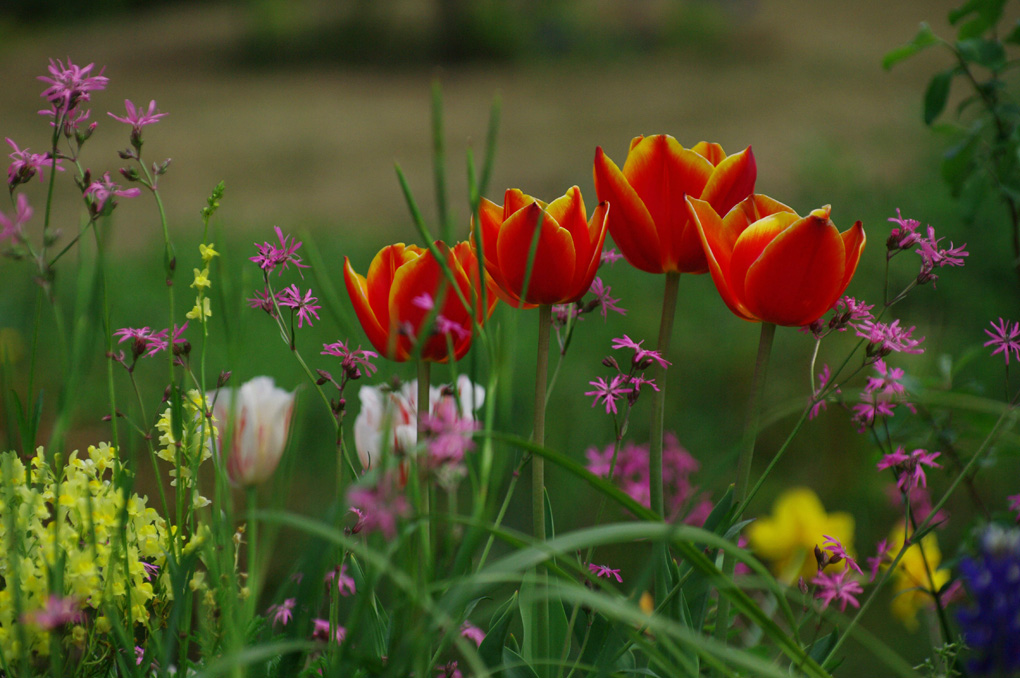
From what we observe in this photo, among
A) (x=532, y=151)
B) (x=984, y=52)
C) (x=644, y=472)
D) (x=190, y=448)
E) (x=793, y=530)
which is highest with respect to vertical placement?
(x=984, y=52)

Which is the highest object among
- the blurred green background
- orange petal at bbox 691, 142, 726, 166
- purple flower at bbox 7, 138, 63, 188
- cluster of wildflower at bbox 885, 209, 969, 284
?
orange petal at bbox 691, 142, 726, 166

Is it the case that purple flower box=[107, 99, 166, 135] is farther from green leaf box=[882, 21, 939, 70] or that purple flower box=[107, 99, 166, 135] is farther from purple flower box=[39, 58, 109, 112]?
green leaf box=[882, 21, 939, 70]

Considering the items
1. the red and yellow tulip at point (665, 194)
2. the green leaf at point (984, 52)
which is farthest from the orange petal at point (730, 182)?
the green leaf at point (984, 52)

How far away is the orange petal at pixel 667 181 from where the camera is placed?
0.45m

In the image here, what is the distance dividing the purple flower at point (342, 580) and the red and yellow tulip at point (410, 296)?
0.11m

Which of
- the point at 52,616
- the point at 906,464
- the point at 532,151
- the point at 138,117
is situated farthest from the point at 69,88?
the point at 532,151

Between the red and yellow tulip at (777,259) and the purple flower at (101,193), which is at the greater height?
the purple flower at (101,193)

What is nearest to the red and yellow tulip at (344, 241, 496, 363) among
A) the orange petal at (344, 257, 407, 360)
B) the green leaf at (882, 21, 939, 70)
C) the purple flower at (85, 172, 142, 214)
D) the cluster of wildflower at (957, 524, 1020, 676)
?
the orange petal at (344, 257, 407, 360)

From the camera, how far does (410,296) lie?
399 mm

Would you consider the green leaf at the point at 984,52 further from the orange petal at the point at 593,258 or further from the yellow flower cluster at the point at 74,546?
the yellow flower cluster at the point at 74,546

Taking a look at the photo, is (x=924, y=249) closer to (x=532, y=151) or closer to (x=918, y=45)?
(x=918, y=45)

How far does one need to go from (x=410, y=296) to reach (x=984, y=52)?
51 centimetres

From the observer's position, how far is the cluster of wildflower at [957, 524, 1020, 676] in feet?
0.79

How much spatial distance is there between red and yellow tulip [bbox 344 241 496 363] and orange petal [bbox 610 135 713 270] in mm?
99
